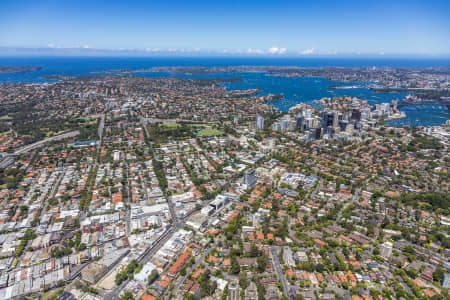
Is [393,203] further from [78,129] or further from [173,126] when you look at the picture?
[78,129]

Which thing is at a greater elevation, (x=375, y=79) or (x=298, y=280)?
(x=375, y=79)

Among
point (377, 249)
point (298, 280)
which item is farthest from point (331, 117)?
point (298, 280)

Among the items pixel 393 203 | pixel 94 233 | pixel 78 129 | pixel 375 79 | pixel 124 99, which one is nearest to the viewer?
pixel 94 233

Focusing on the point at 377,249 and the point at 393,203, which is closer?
the point at 377,249

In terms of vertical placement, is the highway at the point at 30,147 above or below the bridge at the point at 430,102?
below

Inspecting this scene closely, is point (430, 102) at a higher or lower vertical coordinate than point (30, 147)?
higher

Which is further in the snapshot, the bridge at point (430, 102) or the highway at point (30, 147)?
the bridge at point (430, 102)

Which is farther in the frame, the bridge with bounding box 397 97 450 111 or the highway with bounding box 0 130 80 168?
the bridge with bounding box 397 97 450 111

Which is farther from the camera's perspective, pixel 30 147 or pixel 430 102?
pixel 430 102

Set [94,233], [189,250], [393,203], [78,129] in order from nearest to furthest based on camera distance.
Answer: [189,250]
[94,233]
[393,203]
[78,129]

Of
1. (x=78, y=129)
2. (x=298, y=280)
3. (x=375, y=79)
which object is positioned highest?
(x=375, y=79)

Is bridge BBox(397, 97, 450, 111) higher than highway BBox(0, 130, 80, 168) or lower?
higher
